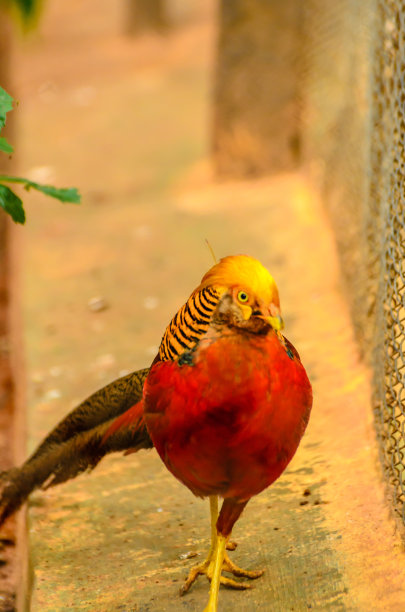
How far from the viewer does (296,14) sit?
6.46 m

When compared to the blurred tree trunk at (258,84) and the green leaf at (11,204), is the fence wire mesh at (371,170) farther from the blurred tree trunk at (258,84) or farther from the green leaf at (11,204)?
the green leaf at (11,204)

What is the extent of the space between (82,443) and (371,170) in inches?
67.4

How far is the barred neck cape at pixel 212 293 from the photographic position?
188 centimetres

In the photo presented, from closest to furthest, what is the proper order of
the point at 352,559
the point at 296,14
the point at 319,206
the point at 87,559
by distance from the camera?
the point at 352,559 → the point at 87,559 → the point at 319,206 → the point at 296,14

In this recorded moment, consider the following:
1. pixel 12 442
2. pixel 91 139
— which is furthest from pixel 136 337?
pixel 91 139

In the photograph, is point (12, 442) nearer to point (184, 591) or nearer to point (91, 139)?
point (184, 591)

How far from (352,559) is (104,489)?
104 cm

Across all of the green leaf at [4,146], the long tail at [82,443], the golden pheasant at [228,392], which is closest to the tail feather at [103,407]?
the long tail at [82,443]

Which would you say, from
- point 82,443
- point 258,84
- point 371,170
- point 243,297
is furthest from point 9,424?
point 258,84

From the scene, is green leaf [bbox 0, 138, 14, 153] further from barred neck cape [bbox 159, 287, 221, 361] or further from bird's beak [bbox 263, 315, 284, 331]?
bird's beak [bbox 263, 315, 284, 331]

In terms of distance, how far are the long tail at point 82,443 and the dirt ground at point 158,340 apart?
27cm

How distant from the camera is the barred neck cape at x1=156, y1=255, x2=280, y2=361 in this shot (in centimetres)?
188

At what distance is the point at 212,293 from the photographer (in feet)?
6.30

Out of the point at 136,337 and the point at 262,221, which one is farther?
the point at 262,221
